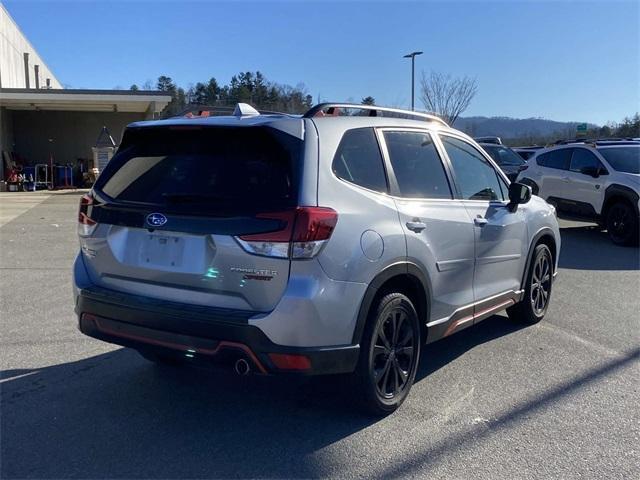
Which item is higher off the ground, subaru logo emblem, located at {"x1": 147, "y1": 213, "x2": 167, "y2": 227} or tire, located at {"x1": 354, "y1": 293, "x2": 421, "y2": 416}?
subaru logo emblem, located at {"x1": 147, "y1": 213, "x2": 167, "y2": 227}

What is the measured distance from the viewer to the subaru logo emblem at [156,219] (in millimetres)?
3445

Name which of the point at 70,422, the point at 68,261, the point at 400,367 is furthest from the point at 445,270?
the point at 68,261

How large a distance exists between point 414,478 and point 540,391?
5.22 ft

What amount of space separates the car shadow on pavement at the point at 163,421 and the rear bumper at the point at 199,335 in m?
0.49

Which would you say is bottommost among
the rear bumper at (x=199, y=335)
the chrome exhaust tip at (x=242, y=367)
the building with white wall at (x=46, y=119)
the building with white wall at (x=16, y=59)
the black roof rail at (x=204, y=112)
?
the chrome exhaust tip at (x=242, y=367)

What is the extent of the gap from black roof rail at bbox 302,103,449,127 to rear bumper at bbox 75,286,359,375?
1.38 m

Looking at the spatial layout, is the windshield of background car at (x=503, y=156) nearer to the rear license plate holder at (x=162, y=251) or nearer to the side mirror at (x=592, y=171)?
the side mirror at (x=592, y=171)

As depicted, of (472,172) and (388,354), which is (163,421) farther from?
(472,172)

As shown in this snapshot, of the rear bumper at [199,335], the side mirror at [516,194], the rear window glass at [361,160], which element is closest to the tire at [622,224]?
the side mirror at [516,194]

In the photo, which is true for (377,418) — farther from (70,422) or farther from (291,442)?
(70,422)

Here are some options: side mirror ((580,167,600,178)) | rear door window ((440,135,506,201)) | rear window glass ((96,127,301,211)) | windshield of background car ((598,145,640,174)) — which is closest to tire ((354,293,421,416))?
rear window glass ((96,127,301,211))

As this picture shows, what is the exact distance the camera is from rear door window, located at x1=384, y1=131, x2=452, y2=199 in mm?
4086

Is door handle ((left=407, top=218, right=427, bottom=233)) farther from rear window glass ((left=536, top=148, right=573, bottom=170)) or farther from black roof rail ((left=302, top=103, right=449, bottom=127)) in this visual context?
rear window glass ((left=536, top=148, right=573, bottom=170))

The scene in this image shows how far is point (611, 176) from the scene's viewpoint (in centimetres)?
1112
